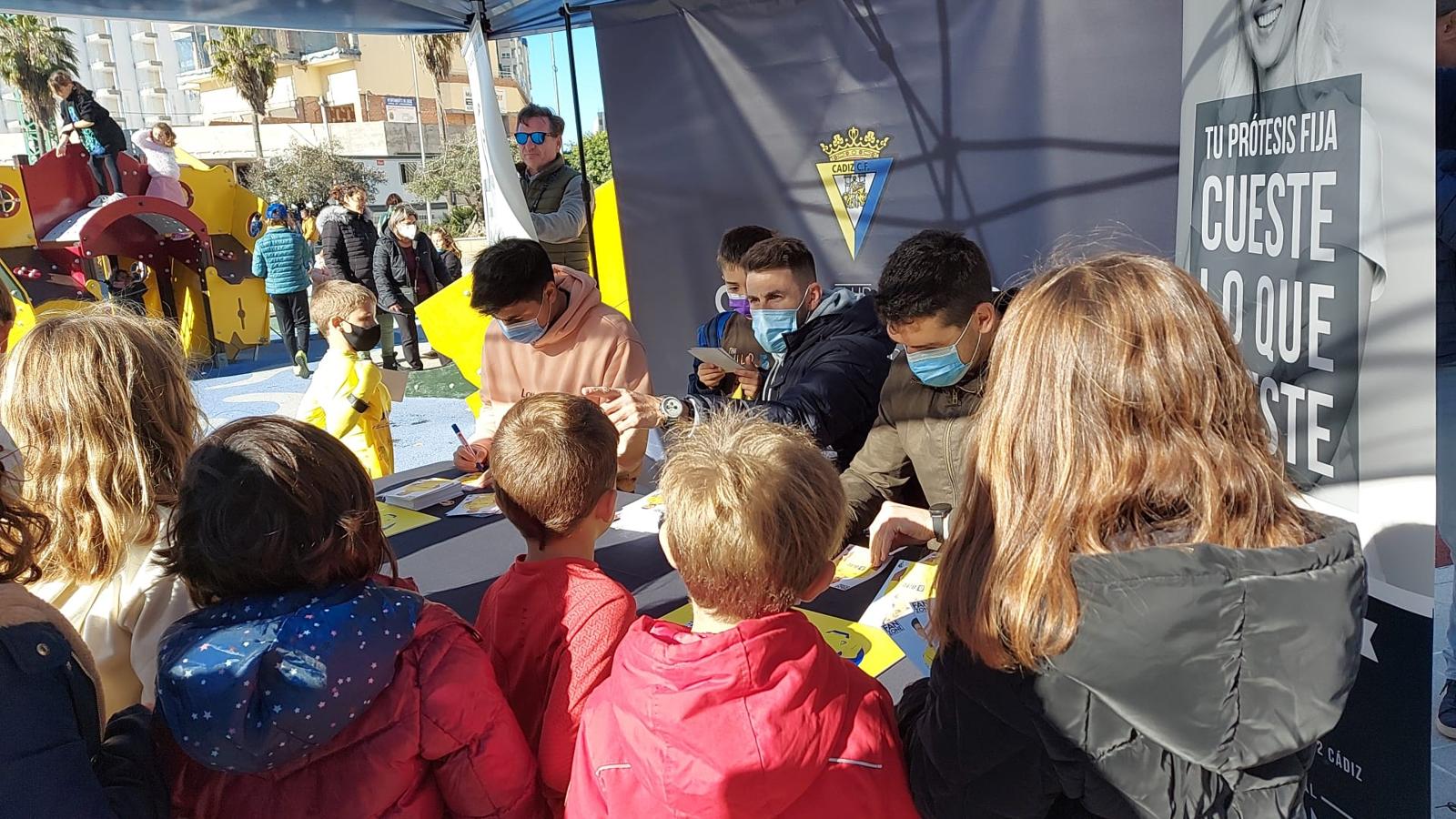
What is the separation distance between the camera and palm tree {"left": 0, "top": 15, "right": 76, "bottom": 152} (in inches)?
1059

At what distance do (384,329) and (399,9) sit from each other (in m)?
5.04

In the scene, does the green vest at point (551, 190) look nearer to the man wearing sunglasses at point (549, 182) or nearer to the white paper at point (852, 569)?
the man wearing sunglasses at point (549, 182)

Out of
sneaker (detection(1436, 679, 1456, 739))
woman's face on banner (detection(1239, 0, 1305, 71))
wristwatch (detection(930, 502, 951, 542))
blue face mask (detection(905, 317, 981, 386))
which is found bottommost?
sneaker (detection(1436, 679, 1456, 739))

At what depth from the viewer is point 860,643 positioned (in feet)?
5.36

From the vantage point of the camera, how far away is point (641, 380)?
306 centimetres

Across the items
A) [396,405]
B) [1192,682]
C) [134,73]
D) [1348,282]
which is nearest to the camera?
[1192,682]

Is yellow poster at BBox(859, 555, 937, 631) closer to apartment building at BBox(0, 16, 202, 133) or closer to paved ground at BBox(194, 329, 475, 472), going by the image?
paved ground at BBox(194, 329, 475, 472)

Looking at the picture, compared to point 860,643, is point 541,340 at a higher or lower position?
higher

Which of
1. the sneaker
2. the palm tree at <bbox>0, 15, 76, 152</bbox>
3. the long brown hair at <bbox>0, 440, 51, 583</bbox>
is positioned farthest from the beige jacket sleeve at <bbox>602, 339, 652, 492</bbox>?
the palm tree at <bbox>0, 15, 76, 152</bbox>

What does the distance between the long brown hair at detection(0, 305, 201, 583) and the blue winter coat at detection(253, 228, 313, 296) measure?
817cm

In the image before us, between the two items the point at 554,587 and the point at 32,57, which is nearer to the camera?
the point at 554,587

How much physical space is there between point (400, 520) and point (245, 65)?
33.8m

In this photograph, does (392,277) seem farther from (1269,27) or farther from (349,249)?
(1269,27)

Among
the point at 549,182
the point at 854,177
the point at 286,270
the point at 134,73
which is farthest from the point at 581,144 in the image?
the point at 134,73
